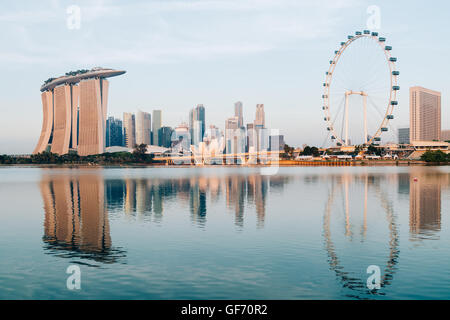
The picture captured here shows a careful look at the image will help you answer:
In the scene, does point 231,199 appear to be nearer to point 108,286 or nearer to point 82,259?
point 82,259

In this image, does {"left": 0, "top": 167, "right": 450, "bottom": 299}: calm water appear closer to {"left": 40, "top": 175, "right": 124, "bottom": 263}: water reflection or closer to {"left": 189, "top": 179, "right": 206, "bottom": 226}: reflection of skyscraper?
{"left": 40, "top": 175, "right": 124, "bottom": 263}: water reflection

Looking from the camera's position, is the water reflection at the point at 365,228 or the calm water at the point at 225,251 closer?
the calm water at the point at 225,251

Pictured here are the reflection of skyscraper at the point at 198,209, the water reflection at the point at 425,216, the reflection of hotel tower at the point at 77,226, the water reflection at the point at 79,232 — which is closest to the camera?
the water reflection at the point at 79,232

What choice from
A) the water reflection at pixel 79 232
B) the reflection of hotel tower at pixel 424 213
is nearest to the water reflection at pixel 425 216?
the reflection of hotel tower at pixel 424 213

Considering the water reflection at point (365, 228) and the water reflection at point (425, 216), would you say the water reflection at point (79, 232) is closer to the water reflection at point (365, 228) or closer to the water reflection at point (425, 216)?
the water reflection at point (365, 228)

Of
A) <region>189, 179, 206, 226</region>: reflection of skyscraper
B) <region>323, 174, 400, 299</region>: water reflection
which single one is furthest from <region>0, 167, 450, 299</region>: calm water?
<region>189, 179, 206, 226</region>: reflection of skyscraper

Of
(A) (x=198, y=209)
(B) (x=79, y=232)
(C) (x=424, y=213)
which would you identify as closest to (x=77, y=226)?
(B) (x=79, y=232)

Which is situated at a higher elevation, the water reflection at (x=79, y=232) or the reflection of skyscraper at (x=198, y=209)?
the water reflection at (x=79, y=232)

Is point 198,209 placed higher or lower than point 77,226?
lower

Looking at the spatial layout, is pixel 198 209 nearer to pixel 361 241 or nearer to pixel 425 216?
pixel 361 241

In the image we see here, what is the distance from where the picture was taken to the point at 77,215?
36000mm

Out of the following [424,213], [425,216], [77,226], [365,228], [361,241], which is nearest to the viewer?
[361,241]
